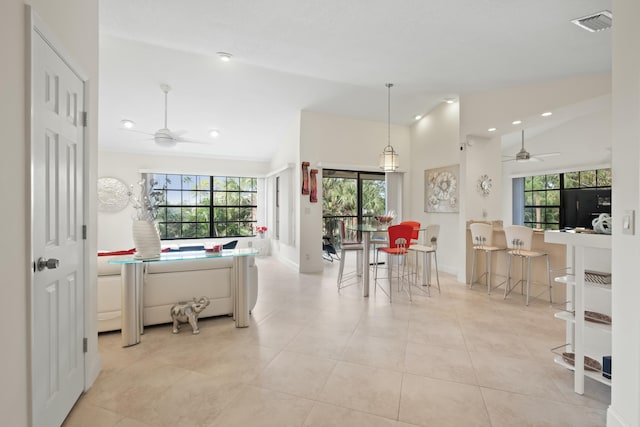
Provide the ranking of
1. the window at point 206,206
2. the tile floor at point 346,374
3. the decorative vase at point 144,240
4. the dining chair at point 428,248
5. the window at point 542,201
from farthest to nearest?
the window at point 206,206 → the window at point 542,201 → the dining chair at point 428,248 → the decorative vase at point 144,240 → the tile floor at point 346,374

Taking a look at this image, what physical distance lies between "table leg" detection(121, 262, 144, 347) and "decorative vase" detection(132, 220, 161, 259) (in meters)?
0.17

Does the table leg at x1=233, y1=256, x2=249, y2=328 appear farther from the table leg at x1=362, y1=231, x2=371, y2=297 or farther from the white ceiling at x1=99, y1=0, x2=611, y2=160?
the white ceiling at x1=99, y1=0, x2=611, y2=160

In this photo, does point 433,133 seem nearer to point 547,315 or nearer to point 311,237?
point 311,237

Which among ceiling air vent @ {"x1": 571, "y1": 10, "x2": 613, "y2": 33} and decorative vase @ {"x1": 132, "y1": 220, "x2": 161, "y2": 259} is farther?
decorative vase @ {"x1": 132, "y1": 220, "x2": 161, "y2": 259}

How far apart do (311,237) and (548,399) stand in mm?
4255

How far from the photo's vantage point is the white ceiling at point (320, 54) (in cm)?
270

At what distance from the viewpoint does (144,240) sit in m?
2.89

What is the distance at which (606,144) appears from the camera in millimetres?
6105

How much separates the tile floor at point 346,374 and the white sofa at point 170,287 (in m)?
0.16

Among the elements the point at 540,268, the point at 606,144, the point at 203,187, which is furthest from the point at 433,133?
the point at 203,187

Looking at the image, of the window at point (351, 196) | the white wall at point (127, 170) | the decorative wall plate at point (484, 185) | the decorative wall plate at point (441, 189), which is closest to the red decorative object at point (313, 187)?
the window at point (351, 196)

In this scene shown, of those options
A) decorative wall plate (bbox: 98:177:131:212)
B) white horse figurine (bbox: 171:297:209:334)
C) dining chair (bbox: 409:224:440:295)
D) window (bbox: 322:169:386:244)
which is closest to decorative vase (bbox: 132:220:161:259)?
white horse figurine (bbox: 171:297:209:334)

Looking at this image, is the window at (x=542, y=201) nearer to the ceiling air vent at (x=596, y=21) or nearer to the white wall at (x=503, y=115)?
the white wall at (x=503, y=115)
